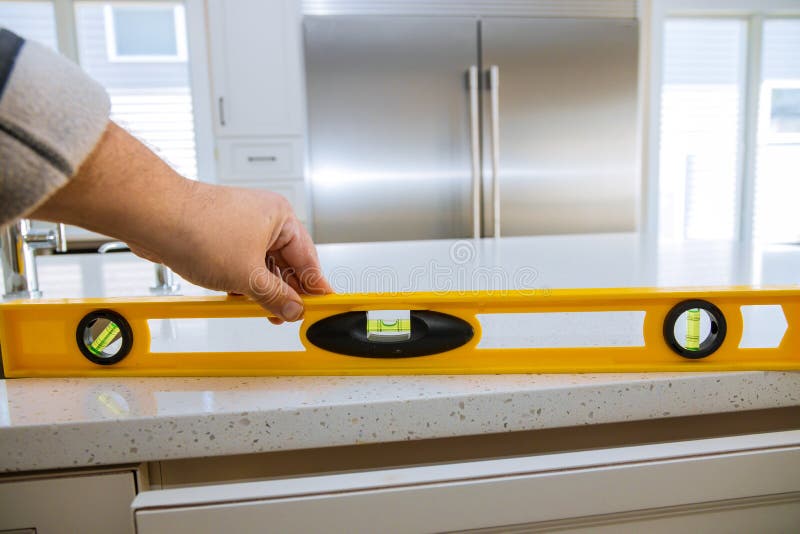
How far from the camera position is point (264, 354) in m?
0.48

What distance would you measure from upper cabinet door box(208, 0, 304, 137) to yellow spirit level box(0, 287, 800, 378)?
8.10ft

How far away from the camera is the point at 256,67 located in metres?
2.75

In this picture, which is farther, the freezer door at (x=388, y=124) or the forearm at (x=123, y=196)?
the freezer door at (x=388, y=124)

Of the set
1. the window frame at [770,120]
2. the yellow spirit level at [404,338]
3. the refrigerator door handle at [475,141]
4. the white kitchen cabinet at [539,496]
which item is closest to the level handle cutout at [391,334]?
the yellow spirit level at [404,338]

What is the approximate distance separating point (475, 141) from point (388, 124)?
491 millimetres

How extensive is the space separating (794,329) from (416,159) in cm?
247

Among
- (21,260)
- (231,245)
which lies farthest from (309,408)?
(21,260)

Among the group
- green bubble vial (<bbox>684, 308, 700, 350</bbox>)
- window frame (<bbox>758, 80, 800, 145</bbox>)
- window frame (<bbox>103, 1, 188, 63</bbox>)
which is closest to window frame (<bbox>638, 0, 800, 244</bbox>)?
window frame (<bbox>758, 80, 800, 145</bbox>)

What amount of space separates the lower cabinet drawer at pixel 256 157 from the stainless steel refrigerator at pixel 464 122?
0.42 ft

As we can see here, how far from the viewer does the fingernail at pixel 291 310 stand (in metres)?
0.46

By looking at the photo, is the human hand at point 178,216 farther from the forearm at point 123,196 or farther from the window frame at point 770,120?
the window frame at point 770,120

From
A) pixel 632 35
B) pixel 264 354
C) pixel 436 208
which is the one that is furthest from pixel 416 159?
pixel 264 354

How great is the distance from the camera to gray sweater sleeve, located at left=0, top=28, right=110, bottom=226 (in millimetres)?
317

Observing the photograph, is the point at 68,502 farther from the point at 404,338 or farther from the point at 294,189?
the point at 294,189
